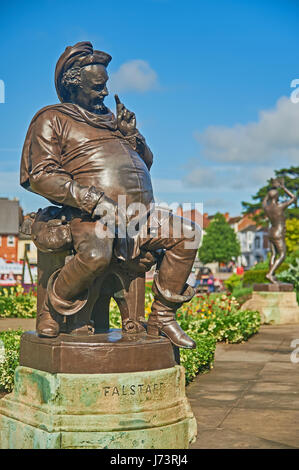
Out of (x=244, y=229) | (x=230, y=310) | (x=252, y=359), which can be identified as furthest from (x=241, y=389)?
(x=244, y=229)

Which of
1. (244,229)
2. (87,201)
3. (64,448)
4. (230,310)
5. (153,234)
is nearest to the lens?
(64,448)

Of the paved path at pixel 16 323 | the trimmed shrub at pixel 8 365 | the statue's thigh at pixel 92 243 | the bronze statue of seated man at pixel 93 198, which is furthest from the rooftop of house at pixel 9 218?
the statue's thigh at pixel 92 243

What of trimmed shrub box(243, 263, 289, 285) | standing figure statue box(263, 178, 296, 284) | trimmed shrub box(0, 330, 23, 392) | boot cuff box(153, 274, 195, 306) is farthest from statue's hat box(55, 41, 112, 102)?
trimmed shrub box(243, 263, 289, 285)

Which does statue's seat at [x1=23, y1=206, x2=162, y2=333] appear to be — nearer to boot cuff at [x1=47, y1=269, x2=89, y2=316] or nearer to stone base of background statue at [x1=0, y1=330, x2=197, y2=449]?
boot cuff at [x1=47, y1=269, x2=89, y2=316]

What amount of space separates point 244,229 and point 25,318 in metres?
83.3

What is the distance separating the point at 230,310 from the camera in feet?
39.7

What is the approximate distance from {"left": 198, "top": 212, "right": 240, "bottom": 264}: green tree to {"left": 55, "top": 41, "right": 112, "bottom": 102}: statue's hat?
7213 cm

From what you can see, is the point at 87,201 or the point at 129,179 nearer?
the point at 87,201

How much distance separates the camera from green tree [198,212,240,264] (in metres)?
76.0

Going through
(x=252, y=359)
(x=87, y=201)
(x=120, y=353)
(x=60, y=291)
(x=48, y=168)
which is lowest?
(x=252, y=359)

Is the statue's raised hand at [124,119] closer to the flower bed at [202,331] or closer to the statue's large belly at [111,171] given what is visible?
the statue's large belly at [111,171]

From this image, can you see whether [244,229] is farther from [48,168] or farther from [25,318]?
[48,168]

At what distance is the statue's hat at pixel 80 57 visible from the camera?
4305mm

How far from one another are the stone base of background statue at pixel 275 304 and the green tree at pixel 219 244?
6219 centimetres
